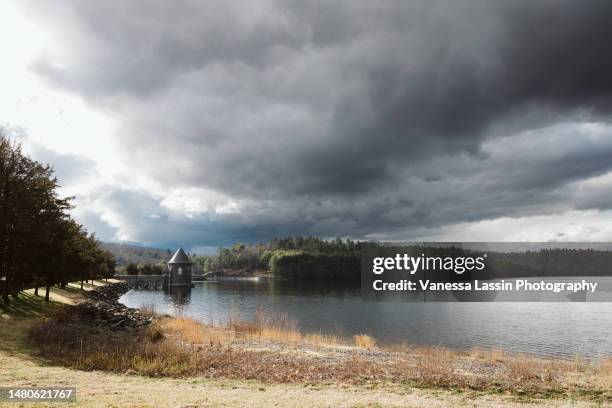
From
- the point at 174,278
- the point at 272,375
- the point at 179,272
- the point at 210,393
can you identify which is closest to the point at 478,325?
the point at 272,375

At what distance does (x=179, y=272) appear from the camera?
14800 cm

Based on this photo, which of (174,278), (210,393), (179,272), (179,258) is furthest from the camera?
(179,258)

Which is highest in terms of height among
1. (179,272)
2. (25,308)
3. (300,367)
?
(300,367)

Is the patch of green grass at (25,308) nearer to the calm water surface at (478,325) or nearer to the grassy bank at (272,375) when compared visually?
the grassy bank at (272,375)

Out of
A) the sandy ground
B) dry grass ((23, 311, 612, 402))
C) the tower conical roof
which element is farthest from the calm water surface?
the tower conical roof

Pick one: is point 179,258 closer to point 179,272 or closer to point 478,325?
point 179,272

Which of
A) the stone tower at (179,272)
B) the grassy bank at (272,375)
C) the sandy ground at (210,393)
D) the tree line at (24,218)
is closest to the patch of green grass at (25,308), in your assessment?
the tree line at (24,218)

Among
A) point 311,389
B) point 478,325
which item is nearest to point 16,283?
point 311,389

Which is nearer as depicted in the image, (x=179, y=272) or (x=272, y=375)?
(x=272, y=375)

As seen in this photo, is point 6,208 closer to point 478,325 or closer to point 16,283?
point 16,283

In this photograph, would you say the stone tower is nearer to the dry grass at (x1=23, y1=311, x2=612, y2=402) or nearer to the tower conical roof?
the tower conical roof

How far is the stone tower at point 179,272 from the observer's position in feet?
479

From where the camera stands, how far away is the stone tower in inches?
5748

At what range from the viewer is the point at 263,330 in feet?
119
